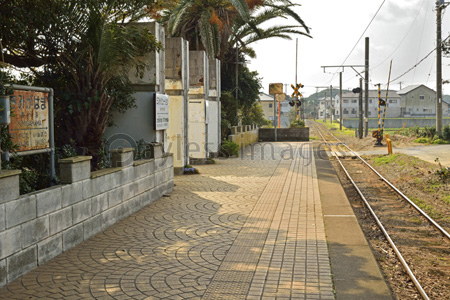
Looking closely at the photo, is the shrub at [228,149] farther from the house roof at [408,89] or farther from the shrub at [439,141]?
the house roof at [408,89]

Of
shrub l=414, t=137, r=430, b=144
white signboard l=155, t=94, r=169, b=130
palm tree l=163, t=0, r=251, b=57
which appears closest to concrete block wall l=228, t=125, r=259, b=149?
palm tree l=163, t=0, r=251, b=57

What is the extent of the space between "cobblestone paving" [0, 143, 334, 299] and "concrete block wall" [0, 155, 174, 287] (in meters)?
0.17

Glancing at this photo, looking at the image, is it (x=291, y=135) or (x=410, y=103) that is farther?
(x=410, y=103)

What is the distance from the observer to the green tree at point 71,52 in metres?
9.81

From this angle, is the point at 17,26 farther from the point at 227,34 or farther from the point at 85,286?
the point at 227,34

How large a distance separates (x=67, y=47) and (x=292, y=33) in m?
22.0

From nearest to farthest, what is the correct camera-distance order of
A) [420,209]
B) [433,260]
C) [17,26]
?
[433,260] → [17,26] → [420,209]

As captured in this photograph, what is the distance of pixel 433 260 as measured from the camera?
7418 mm

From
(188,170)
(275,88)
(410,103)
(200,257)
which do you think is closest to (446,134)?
(275,88)

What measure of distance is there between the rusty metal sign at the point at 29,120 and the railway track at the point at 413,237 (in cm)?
559

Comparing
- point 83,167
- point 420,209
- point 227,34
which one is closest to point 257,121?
point 227,34

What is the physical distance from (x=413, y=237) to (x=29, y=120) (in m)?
6.77

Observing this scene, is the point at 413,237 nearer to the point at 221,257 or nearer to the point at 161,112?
the point at 221,257

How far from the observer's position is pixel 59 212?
22.7 feet
